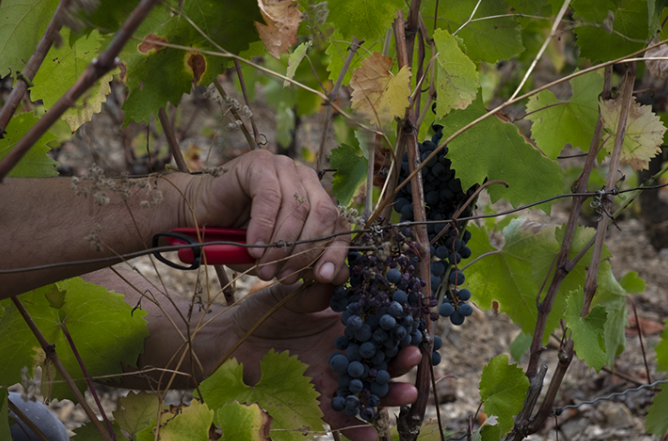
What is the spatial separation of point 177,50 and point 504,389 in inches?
32.2

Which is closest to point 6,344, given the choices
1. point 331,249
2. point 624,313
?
point 331,249

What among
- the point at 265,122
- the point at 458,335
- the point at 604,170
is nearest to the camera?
the point at 458,335

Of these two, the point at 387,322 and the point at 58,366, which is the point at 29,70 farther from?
the point at 387,322

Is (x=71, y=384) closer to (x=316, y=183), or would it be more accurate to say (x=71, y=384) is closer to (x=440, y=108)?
(x=316, y=183)

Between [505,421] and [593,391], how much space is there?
1.65m

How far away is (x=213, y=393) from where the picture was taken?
0.89 meters

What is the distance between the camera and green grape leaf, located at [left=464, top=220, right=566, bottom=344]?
1.18 metres

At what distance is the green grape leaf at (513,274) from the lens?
1176 mm

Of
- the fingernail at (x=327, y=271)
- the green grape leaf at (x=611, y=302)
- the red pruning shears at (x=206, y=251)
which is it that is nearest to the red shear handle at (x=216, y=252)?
the red pruning shears at (x=206, y=251)

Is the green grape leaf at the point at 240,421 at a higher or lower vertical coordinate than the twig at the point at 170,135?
lower

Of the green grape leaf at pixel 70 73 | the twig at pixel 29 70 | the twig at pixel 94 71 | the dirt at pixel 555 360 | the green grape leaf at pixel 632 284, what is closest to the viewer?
the twig at pixel 94 71

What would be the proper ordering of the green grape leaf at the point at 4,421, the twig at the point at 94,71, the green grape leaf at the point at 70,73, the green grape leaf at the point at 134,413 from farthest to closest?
1. the green grape leaf at the point at 70,73
2. the green grape leaf at the point at 134,413
3. the green grape leaf at the point at 4,421
4. the twig at the point at 94,71

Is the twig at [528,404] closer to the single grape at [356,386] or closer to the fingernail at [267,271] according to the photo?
the single grape at [356,386]

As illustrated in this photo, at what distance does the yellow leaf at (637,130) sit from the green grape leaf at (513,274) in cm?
23
